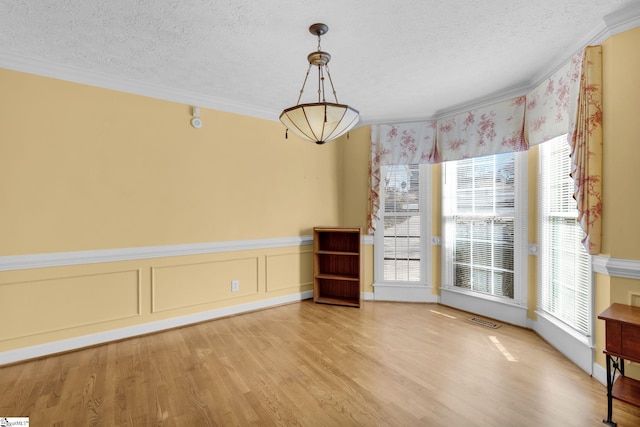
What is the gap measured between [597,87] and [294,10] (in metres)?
2.38

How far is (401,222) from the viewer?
441cm

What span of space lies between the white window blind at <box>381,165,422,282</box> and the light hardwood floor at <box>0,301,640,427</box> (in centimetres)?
111

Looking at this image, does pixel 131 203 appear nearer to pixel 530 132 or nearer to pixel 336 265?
pixel 336 265

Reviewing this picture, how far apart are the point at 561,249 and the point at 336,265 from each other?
2.73 metres

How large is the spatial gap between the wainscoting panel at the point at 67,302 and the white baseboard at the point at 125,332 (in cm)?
14

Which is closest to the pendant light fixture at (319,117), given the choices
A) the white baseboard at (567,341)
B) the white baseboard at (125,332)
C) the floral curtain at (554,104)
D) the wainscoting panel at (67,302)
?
the floral curtain at (554,104)

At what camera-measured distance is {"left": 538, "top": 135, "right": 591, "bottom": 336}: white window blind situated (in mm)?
2623

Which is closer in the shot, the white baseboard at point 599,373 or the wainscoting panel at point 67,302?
the white baseboard at point 599,373

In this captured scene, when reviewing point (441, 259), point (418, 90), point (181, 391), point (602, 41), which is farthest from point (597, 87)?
point (181, 391)

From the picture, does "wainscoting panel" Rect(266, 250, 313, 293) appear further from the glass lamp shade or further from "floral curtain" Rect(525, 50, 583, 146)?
"floral curtain" Rect(525, 50, 583, 146)

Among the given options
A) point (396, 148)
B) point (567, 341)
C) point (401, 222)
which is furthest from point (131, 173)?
point (567, 341)

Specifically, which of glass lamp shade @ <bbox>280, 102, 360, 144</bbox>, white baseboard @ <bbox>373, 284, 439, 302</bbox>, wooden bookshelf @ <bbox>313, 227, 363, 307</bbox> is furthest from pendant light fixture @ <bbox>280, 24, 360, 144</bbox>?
white baseboard @ <bbox>373, 284, 439, 302</bbox>

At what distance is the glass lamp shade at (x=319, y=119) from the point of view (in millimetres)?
2064

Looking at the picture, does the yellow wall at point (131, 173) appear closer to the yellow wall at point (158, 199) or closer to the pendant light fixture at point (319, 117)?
the yellow wall at point (158, 199)
